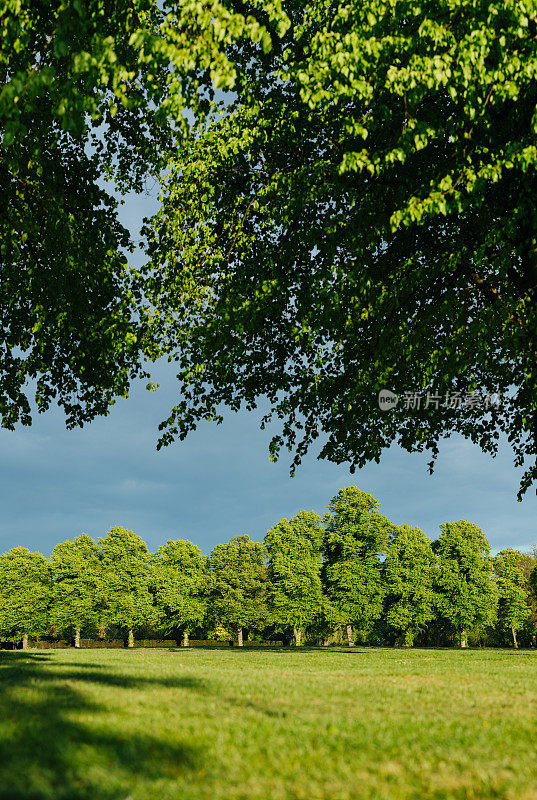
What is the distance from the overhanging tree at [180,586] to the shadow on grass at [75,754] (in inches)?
2307

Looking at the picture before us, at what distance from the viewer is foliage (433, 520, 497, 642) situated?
57125 millimetres

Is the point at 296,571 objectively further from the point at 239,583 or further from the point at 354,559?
the point at 239,583

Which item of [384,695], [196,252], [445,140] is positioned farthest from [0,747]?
[445,140]

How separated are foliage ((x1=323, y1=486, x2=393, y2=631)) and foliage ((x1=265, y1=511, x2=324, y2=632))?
4.93 feet

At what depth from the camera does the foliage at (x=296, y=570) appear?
53844mm

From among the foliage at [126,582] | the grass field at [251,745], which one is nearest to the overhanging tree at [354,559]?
the foliage at [126,582]

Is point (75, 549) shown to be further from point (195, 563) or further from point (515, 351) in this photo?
point (515, 351)

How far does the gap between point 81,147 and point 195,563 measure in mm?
56650

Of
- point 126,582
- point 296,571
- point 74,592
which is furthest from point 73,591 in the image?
point 296,571

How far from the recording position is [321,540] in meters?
60.6

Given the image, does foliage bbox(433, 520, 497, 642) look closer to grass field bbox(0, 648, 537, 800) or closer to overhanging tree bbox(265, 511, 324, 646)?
overhanging tree bbox(265, 511, 324, 646)

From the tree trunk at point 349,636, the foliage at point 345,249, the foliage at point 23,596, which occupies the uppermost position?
the foliage at point 345,249

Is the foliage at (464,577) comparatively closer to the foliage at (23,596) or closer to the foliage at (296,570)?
the foliage at (296,570)

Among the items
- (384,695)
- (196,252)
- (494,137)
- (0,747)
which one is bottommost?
A: (384,695)
